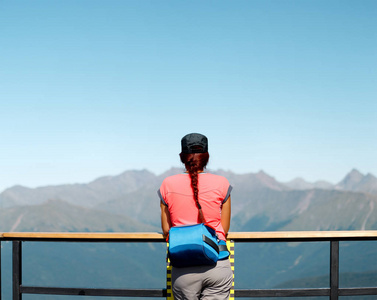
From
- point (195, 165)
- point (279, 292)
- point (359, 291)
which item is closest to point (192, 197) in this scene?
point (195, 165)

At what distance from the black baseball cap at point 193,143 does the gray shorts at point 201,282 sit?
65 cm

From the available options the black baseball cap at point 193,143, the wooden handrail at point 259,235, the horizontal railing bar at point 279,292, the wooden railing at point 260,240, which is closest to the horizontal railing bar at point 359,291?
the wooden railing at point 260,240

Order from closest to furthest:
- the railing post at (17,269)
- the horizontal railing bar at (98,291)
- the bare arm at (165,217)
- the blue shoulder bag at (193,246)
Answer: the blue shoulder bag at (193,246)
the bare arm at (165,217)
the horizontal railing bar at (98,291)
the railing post at (17,269)

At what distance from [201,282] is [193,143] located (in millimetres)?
783

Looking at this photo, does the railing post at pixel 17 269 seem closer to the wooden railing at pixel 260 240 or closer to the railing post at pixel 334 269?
the wooden railing at pixel 260 240

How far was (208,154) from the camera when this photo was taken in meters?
2.65

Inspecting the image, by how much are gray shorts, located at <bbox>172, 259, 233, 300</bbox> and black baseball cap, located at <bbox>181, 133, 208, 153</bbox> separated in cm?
65

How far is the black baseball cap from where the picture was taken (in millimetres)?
2572

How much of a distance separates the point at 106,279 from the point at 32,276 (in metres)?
34.3

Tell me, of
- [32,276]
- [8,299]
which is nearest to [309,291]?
[8,299]

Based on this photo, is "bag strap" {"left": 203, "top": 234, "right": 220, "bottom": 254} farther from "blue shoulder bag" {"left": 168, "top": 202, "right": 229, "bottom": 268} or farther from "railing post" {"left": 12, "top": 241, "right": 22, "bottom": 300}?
"railing post" {"left": 12, "top": 241, "right": 22, "bottom": 300}

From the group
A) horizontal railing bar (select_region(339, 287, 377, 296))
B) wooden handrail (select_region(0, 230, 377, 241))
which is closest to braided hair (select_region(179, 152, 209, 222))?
wooden handrail (select_region(0, 230, 377, 241))

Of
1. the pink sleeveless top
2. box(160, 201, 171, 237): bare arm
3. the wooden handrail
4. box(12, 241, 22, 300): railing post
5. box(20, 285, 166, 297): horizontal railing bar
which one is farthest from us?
box(12, 241, 22, 300): railing post

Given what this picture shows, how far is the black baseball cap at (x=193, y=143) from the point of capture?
8.44ft
